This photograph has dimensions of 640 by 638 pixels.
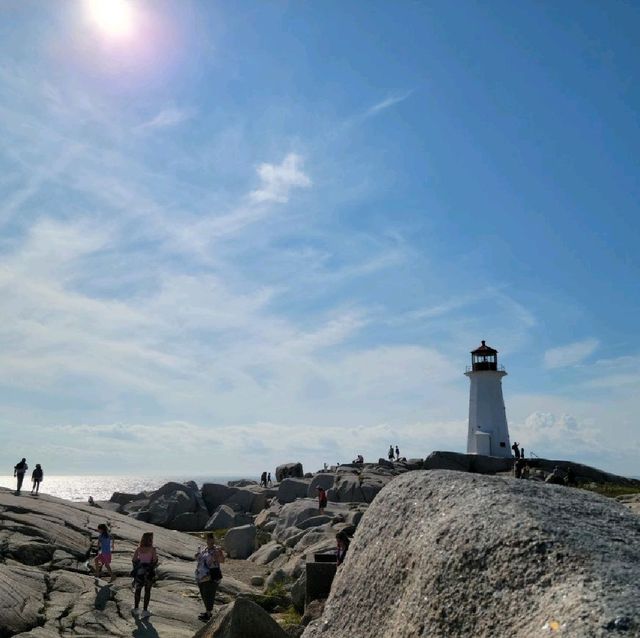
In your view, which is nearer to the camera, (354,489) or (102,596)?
(102,596)

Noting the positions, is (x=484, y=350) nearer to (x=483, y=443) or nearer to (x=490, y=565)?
(x=483, y=443)

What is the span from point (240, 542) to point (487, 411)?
35.8m

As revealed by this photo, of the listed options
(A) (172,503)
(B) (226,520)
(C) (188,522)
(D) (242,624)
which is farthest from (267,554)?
(A) (172,503)

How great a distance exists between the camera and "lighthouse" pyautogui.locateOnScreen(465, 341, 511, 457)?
58.2 m

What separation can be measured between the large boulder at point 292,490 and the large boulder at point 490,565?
39.0 m

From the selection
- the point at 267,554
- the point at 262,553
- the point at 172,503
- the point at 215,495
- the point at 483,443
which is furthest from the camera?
the point at 483,443

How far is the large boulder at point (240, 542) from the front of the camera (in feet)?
98.2

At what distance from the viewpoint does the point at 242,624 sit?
10273 millimetres

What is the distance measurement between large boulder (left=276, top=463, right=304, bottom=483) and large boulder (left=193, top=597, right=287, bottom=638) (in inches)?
1953

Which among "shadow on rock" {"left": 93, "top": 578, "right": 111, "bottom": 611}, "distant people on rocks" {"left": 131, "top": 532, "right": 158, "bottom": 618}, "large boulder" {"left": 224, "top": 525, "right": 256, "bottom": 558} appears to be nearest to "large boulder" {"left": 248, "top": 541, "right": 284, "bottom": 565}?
"large boulder" {"left": 224, "top": 525, "right": 256, "bottom": 558}

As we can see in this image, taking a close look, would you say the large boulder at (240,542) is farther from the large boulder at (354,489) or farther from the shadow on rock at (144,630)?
the shadow on rock at (144,630)

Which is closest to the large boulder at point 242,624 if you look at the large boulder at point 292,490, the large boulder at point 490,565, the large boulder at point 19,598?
the large boulder at point 490,565

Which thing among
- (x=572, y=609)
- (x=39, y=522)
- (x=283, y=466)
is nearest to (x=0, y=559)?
(x=39, y=522)

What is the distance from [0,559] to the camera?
18.0 metres
